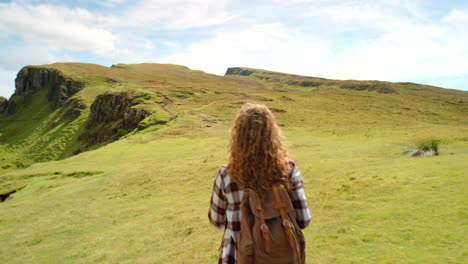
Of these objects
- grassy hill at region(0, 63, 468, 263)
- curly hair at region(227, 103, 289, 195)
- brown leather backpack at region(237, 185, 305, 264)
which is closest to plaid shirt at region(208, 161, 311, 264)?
curly hair at region(227, 103, 289, 195)

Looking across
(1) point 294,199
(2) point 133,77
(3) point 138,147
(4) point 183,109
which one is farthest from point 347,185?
(2) point 133,77

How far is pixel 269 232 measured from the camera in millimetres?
3264

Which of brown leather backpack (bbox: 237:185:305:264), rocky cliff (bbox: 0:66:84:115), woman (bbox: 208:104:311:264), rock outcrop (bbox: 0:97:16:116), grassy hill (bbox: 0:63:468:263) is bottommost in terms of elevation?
grassy hill (bbox: 0:63:468:263)

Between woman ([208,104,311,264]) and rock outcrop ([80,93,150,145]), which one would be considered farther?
rock outcrop ([80,93,150,145])

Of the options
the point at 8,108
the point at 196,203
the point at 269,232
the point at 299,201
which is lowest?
the point at 196,203

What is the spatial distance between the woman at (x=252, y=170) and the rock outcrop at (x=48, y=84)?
12038cm

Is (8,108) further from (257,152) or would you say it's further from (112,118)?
(257,152)

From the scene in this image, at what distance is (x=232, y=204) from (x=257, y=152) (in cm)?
77

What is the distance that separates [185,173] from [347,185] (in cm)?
1194

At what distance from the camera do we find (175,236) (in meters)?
10.9

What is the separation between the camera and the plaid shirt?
374cm

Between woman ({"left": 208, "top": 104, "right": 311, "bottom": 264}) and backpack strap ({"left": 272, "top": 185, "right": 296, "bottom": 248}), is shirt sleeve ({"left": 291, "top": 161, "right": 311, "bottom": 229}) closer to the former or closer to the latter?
woman ({"left": 208, "top": 104, "right": 311, "bottom": 264})

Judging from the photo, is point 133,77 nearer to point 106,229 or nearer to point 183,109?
point 183,109

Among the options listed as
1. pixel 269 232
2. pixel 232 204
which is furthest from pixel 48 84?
pixel 269 232
